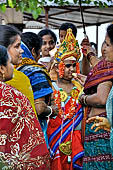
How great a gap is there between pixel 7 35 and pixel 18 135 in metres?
1.50

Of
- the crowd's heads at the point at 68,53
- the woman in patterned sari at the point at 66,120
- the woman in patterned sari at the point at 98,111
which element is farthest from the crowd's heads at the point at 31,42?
the crowd's heads at the point at 68,53

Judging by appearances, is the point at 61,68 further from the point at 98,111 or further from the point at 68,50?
A: the point at 98,111

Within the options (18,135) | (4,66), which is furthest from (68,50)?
(18,135)

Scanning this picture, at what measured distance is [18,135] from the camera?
3.36 meters

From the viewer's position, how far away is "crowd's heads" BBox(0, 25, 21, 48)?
4.56m

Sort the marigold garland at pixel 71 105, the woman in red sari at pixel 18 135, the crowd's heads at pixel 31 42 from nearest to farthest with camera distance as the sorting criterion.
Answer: the woman in red sari at pixel 18 135 < the crowd's heads at pixel 31 42 < the marigold garland at pixel 71 105

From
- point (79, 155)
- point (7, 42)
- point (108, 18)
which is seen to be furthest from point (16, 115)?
point (108, 18)

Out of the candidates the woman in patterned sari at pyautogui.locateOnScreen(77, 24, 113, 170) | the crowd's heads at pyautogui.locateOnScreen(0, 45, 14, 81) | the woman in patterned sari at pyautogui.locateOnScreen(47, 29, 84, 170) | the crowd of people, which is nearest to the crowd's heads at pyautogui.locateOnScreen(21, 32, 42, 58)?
the crowd of people

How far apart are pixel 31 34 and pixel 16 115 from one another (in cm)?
225

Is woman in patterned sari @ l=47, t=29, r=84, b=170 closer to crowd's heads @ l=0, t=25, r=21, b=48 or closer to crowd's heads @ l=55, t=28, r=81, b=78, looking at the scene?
crowd's heads @ l=55, t=28, r=81, b=78

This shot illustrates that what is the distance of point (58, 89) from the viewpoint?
659 centimetres

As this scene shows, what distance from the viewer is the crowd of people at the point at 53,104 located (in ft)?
11.1

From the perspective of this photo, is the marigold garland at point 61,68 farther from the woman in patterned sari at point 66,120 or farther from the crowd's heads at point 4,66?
the crowd's heads at point 4,66

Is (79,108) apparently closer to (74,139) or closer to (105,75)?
(74,139)
